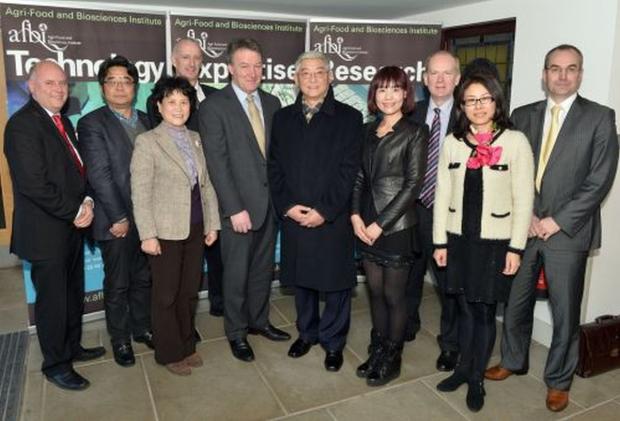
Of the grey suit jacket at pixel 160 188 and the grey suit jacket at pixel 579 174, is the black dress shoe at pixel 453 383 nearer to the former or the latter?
the grey suit jacket at pixel 579 174

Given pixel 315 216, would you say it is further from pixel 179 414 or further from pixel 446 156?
pixel 179 414

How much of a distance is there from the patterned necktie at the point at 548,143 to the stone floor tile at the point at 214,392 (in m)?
1.81

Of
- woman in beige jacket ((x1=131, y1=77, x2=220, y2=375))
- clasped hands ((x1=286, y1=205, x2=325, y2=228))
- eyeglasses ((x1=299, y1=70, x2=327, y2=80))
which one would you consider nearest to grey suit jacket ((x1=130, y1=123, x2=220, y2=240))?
woman in beige jacket ((x1=131, y1=77, x2=220, y2=375))

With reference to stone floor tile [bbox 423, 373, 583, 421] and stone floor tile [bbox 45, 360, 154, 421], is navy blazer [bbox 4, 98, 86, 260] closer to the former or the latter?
stone floor tile [bbox 45, 360, 154, 421]

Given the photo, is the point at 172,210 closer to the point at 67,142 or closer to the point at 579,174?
the point at 67,142

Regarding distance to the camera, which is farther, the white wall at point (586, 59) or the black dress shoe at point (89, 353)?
the black dress shoe at point (89, 353)

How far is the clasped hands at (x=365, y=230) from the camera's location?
261 centimetres

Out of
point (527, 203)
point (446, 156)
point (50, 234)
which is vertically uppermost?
point (446, 156)

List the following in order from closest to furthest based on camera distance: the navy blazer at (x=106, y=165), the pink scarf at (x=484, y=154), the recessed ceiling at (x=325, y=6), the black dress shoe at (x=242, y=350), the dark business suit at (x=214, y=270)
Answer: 1. the pink scarf at (x=484, y=154)
2. the navy blazer at (x=106, y=165)
3. the black dress shoe at (x=242, y=350)
4. the dark business suit at (x=214, y=270)
5. the recessed ceiling at (x=325, y=6)

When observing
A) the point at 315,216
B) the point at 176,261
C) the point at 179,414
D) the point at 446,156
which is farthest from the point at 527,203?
the point at 179,414

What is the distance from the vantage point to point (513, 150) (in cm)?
231

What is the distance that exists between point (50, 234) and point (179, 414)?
1136 millimetres

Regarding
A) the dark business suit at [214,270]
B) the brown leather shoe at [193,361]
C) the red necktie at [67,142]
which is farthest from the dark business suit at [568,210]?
the red necktie at [67,142]

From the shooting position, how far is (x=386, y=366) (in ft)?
9.28
